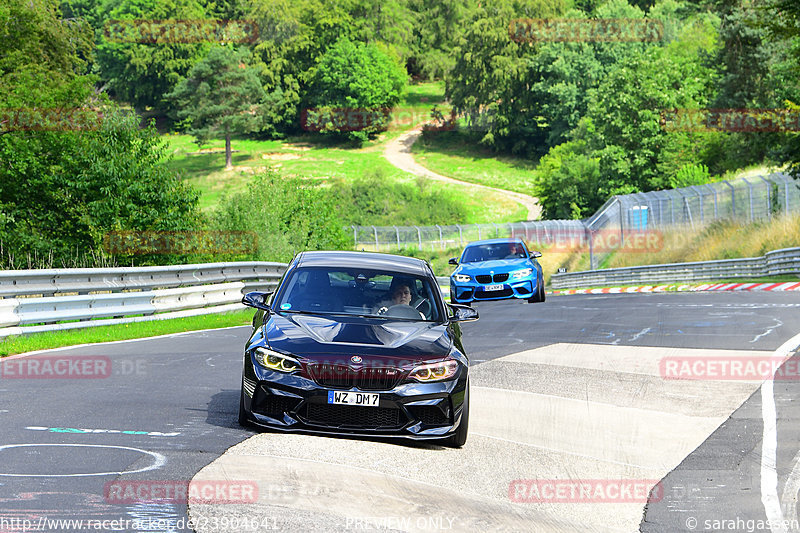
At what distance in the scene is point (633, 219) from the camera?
46.7 metres

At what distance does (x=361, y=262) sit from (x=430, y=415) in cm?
208

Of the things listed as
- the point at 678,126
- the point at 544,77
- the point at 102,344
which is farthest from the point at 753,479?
the point at 544,77

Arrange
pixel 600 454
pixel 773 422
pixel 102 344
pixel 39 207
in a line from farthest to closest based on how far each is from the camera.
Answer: pixel 39 207 < pixel 102 344 < pixel 773 422 < pixel 600 454

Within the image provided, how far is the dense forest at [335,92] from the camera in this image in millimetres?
34000

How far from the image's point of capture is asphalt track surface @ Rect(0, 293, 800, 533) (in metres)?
5.38

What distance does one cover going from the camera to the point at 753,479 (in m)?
6.75

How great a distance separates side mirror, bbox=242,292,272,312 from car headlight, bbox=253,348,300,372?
862 millimetres

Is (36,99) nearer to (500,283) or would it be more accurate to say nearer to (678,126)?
(500,283)

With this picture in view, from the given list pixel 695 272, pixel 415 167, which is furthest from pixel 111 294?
pixel 415 167

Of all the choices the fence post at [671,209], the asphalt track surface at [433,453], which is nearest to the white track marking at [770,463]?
the asphalt track surface at [433,453]

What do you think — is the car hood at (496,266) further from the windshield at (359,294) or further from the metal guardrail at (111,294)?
the windshield at (359,294)

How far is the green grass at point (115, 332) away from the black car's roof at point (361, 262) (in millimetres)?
5883

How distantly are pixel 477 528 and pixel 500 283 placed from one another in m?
17.1

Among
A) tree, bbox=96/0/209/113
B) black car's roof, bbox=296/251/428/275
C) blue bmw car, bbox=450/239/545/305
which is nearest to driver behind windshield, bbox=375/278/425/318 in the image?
black car's roof, bbox=296/251/428/275
